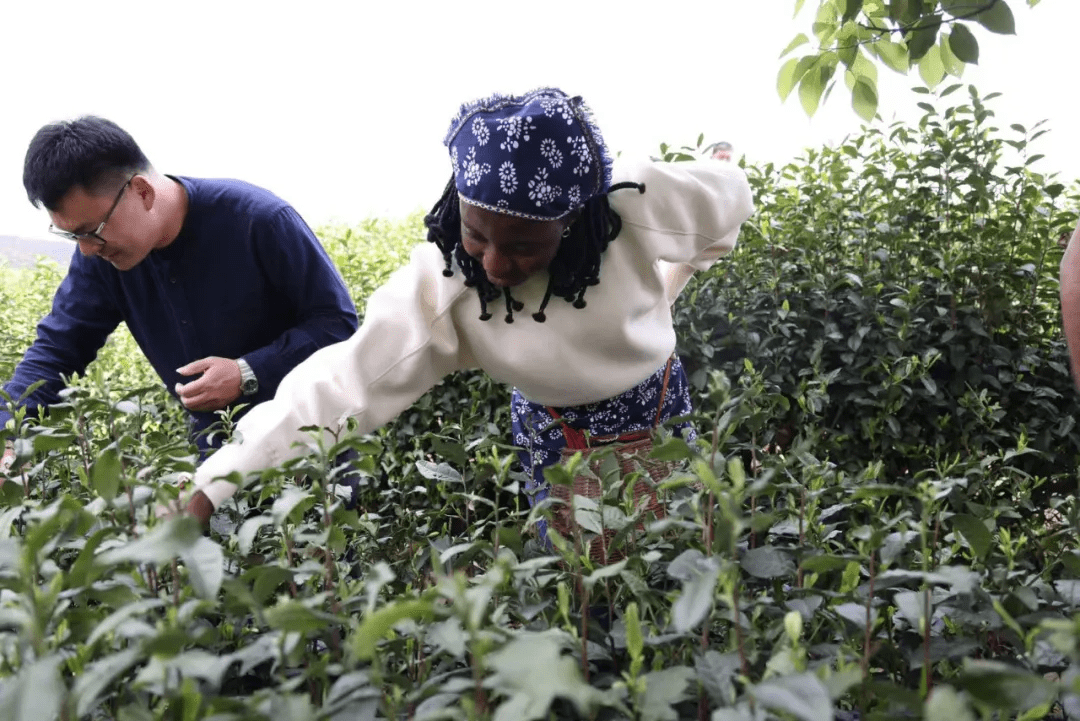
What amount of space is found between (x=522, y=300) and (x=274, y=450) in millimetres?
620

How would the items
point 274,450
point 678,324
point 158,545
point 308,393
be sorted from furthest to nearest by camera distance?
point 678,324 < point 308,393 < point 274,450 < point 158,545

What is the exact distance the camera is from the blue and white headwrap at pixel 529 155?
1.69 metres

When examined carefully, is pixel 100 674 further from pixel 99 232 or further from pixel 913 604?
pixel 99 232

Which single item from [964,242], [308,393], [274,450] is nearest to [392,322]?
[308,393]

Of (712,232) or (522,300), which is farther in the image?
(712,232)

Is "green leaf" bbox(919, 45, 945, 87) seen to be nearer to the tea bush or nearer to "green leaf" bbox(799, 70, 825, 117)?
"green leaf" bbox(799, 70, 825, 117)

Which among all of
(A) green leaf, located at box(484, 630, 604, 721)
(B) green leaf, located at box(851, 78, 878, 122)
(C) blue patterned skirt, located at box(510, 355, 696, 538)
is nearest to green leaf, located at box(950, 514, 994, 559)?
(A) green leaf, located at box(484, 630, 604, 721)

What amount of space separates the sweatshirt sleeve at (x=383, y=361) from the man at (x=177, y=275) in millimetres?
A: 623

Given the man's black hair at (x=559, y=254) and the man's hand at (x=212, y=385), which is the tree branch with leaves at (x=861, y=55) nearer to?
the man's black hair at (x=559, y=254)

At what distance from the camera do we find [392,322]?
189 centimetres

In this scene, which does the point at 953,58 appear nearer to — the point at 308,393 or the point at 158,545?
the point at 308,393

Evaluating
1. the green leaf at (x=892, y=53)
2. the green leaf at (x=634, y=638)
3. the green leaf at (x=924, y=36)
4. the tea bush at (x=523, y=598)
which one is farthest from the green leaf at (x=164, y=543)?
the green leaf at (x=892, y=53)

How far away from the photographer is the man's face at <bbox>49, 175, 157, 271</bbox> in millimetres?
2404

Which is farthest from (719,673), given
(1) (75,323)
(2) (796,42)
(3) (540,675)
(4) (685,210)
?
(1) (75,323)
